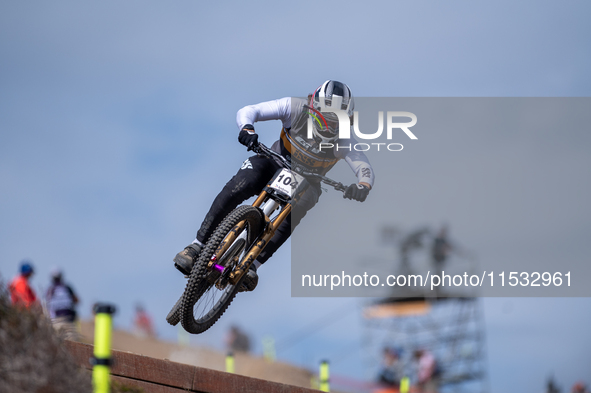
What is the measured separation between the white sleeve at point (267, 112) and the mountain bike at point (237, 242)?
1.31 feet

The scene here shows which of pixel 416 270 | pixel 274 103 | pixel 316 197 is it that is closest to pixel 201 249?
pixel 316 197

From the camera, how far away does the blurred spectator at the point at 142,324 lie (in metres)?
20.0

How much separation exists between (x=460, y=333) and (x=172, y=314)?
16.8m

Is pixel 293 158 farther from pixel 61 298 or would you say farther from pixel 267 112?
pixel 61 298

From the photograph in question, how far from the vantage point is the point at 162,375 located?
16.4ft

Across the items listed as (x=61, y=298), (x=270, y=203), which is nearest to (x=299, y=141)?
(x=270, y=203)

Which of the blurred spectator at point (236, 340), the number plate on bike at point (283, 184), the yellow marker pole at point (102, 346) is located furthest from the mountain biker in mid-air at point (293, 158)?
the blurred spectator at point (236, 340)

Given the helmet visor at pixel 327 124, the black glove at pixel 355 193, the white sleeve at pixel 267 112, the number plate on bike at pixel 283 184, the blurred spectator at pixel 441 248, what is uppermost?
the blurred spectator at pixel 441 248

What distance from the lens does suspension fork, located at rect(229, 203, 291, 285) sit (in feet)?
21.0

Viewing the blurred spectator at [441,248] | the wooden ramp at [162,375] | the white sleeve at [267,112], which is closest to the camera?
the wooden ramp at [162,375]

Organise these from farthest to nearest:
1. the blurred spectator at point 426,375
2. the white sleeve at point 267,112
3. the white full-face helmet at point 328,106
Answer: the blurred spectator at point 426,375 → the white full-face helmet at point 328,106 → the white sleeve at point 267,112

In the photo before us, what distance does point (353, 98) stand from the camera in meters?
6.94

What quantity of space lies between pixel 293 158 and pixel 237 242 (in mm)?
1206

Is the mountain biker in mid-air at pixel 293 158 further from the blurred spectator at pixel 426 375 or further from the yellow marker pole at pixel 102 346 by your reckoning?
the blurred spectator at pixel 426 375
